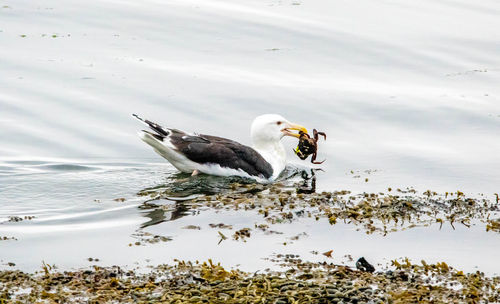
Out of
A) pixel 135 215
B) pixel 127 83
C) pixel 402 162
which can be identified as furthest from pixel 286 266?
pixel 127 83

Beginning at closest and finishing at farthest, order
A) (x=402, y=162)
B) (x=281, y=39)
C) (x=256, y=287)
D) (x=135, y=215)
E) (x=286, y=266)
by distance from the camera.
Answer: (x=256, y=287)
(x=286, y=266)
(x=135, y=215)
(x=402, y=162)
(x=281, y=39)

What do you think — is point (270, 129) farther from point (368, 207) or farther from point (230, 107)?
point (368, 207)

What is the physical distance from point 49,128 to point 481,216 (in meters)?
7.85

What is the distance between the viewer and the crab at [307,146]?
1378 centimetres

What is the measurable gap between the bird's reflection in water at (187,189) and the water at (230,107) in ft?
0.20

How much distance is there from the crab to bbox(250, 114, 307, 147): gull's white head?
108 millimetres

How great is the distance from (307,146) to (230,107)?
2.68m

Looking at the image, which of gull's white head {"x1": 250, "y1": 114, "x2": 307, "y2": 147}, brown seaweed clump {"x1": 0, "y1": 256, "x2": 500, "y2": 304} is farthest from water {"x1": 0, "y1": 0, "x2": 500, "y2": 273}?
gull's white head {"x1": 250, "y1": 114, "x2": 307, "y2": 147}

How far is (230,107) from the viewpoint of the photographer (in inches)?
635

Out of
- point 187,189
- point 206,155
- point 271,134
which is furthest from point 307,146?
point 187,189

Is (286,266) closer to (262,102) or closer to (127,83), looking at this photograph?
(262,102)

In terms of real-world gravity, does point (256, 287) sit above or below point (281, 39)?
below

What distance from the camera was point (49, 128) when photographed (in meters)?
14.8

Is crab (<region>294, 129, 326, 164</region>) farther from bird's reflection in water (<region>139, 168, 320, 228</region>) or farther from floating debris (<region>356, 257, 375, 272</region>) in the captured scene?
floating debris (<region>356, 257, 375, 272</region>)
